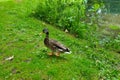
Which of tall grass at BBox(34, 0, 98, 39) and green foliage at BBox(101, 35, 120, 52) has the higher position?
tall grass at BBox(34, 0, 98, 39)

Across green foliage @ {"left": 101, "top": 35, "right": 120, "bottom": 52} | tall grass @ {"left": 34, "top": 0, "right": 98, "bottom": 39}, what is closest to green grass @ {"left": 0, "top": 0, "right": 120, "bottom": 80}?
green foliage @ {"left": 101, "top": 35, "right": 120, "bottom": 52}

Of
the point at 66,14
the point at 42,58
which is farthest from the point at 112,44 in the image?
the point at 42,58

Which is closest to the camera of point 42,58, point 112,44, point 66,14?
point 42,58

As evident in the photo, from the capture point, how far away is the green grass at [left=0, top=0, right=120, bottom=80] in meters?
7.90

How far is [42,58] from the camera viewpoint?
28.0 ft

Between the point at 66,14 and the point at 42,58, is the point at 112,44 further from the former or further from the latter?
the point at 42,58

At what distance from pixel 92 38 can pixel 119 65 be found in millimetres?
2162

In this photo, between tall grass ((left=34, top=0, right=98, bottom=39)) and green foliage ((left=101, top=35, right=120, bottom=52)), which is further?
tall grass ((left=34, top=0, right=98, bottom=39))

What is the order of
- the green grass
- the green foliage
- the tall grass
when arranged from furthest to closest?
the tall grass < the green foliage < the green grass

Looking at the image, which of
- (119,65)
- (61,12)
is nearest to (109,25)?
(61,12)

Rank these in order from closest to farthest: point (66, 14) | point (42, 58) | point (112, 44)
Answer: point (42, 58), point (112, 44), point (66, 14)

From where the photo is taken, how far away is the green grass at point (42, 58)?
7902mm

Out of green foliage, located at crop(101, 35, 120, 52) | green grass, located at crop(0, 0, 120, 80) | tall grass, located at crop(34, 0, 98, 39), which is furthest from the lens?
tall grass, located at crop(34, 0, 98, 39)

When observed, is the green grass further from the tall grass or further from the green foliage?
the tall grass
